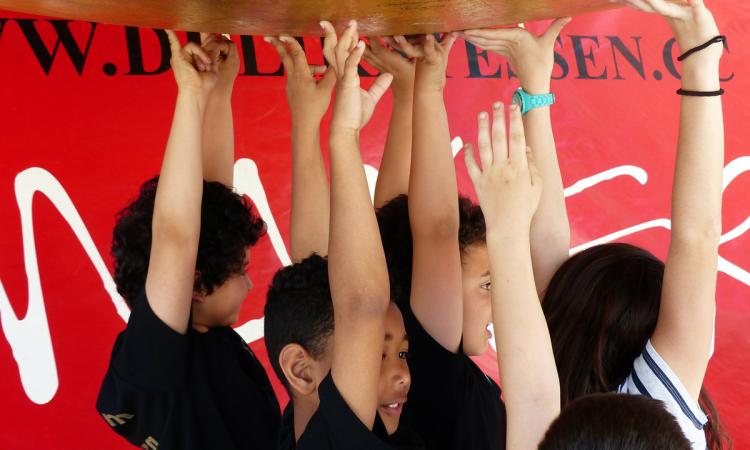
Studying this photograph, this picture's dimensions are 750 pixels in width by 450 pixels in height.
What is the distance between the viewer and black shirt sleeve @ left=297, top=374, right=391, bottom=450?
1.14 meters

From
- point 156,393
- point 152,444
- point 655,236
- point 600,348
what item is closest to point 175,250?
point 156,393

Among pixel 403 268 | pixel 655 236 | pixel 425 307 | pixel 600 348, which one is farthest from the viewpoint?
pixel 655 236

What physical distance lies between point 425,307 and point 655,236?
4.67 feet

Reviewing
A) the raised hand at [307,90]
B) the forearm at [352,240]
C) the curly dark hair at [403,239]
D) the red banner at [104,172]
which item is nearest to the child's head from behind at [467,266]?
the curly dark hair at [403,239]

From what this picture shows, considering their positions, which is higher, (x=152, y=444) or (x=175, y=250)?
(x=175, y=250)

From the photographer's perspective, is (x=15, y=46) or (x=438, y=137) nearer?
(x=438, y=137)

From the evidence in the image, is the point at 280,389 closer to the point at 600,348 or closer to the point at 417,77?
the point at 417,77

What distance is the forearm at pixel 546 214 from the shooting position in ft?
4.71

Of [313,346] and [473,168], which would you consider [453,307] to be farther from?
[473,168]

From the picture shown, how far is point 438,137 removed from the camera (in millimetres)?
1501

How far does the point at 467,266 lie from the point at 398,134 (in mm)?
323

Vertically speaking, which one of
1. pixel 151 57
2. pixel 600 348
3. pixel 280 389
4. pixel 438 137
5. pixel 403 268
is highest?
pixel 151 57

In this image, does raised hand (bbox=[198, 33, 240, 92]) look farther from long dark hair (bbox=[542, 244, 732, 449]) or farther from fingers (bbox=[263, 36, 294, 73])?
long dark hair (bbox=[542, 244, 732, 449])

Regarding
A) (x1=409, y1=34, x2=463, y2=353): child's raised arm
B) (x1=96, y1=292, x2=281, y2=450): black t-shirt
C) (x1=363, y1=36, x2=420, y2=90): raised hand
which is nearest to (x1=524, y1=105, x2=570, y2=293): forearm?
(x1=409, y1=34, x2=463, y2=353): child's raised arm
